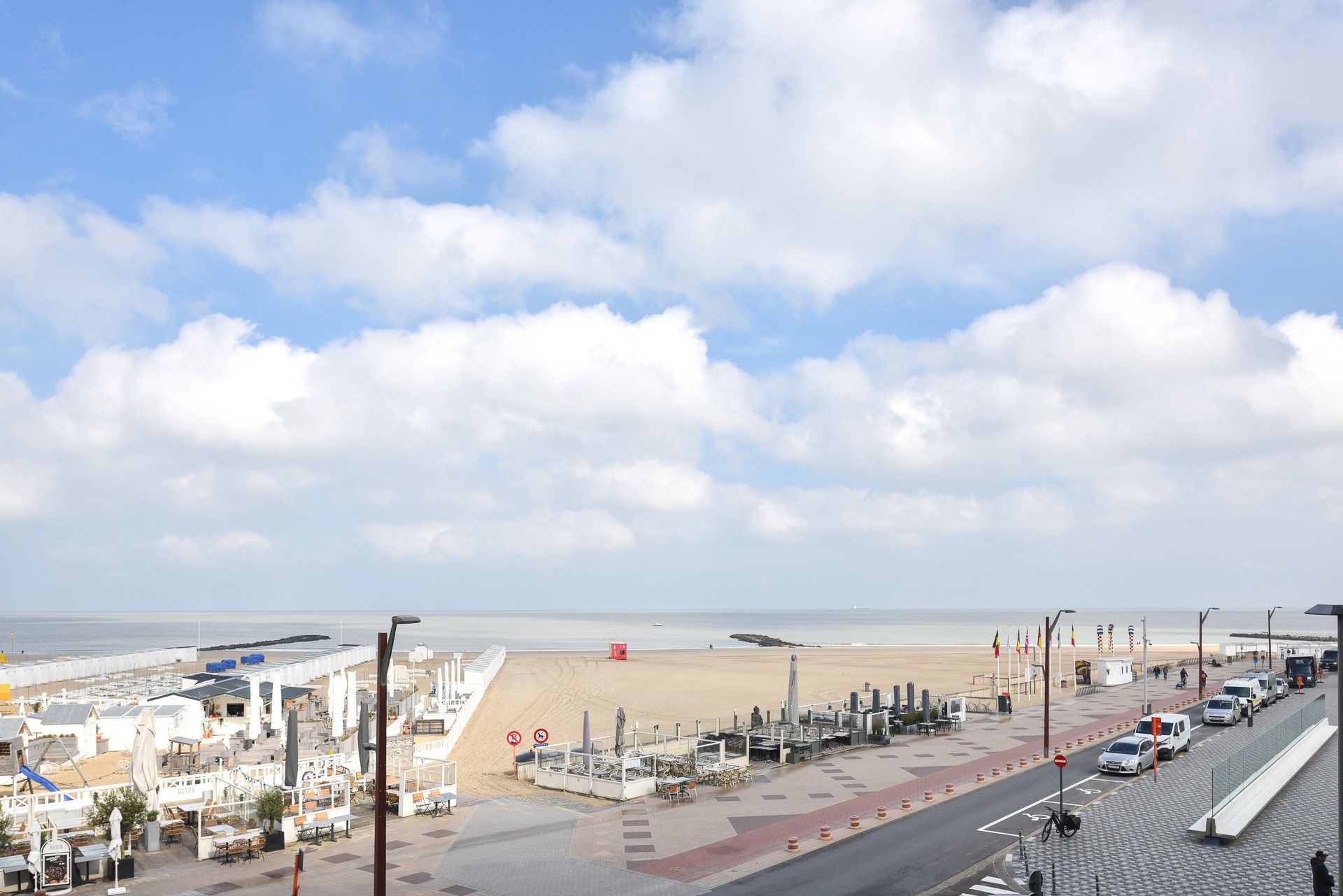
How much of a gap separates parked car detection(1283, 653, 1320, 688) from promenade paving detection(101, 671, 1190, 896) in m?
43.4

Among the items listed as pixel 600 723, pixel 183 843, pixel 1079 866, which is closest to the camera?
pixel 1079 866

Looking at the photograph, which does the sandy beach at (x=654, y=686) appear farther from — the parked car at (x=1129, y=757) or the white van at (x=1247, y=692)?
the parked car at (x=1129, y=757)

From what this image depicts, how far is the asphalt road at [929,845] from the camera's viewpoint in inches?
802

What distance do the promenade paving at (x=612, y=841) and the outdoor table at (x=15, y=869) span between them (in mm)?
2293

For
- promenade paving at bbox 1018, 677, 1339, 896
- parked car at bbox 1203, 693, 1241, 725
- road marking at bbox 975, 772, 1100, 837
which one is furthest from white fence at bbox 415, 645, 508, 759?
parked car at bbox 1203, 693, 1241, 725

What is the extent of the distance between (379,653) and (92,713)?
93.0ft

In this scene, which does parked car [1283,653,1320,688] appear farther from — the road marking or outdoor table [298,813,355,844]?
outdoor table [298,813,355,844]

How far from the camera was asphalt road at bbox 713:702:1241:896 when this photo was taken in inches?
802

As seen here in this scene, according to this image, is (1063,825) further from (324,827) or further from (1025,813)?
(324,827)

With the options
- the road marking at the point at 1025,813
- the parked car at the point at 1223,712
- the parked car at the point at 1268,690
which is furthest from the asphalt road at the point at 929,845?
the parked car at the point at 1268,690

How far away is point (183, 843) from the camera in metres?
24.5

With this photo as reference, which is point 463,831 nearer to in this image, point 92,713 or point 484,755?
point 484,755

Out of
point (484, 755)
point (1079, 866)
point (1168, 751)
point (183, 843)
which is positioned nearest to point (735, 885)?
point (1079, 866)

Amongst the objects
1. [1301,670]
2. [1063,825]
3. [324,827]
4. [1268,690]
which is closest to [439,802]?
[324,827]
